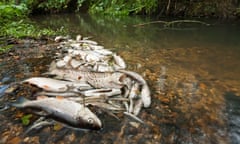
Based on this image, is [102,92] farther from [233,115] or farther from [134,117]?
[233,115]

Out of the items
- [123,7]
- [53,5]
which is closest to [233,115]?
[123,7]

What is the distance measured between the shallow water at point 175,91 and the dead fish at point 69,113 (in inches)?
4.1

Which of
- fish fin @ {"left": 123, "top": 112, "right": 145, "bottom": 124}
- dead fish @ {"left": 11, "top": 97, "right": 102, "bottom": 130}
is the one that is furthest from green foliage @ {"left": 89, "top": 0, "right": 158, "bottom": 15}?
dead fish @ {"left": 11, "top": 97, "right": 102, "bottom": 130}

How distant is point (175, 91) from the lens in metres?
3.22

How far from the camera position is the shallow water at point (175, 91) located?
2.22 meters

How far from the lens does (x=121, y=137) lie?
2223 mm

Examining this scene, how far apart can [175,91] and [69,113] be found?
1670 millimetres

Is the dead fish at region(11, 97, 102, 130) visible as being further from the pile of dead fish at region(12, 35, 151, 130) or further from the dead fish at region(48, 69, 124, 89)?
the dead fish at region(48, 69, 124, 89)

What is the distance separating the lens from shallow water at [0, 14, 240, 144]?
222cm

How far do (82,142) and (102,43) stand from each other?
433 centimetres

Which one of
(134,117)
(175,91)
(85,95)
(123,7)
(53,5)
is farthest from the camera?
(53,5)

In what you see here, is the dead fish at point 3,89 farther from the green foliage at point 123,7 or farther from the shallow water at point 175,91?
the green foliage at point 123,7

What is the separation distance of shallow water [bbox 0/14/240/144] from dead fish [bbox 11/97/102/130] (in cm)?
10

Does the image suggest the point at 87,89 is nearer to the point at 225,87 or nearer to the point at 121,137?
the point at 121,137
